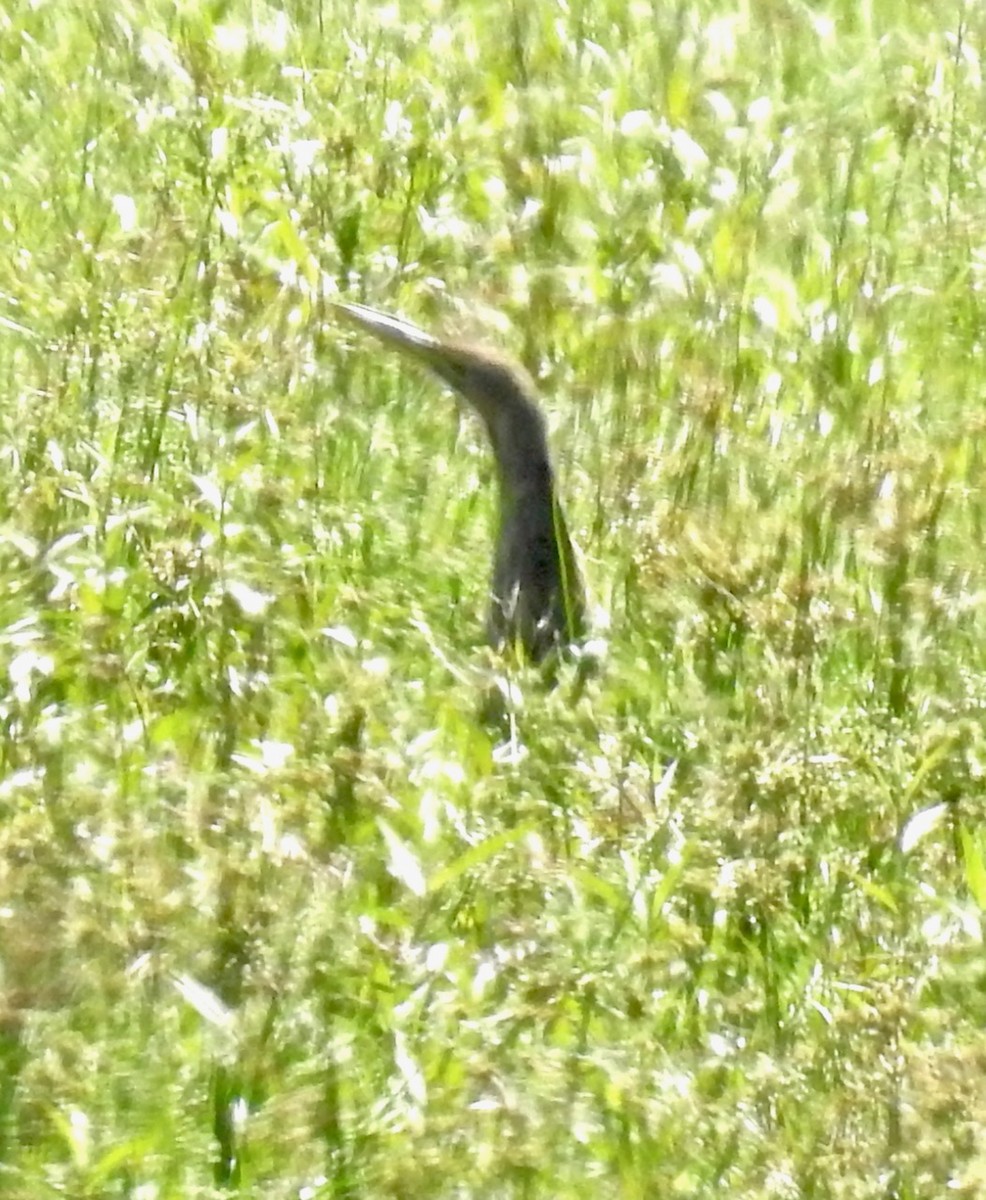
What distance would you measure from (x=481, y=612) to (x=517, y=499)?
0.22 m

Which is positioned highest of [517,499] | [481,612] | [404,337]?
[404,337]

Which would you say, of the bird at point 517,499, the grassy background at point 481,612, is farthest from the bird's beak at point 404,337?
the grassy background at point 481,612

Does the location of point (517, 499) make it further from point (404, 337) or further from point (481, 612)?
point (404, 337)

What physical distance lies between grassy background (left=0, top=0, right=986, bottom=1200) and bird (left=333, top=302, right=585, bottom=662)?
12cm

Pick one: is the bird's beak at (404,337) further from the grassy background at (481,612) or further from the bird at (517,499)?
the grassy background at (481,612)

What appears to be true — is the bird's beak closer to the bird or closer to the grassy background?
the bird

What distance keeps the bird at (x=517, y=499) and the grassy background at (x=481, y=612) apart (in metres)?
0.12

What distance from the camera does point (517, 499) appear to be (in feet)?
15.9

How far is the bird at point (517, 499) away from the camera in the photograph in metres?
4.58

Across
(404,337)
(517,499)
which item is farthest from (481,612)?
(404,337)

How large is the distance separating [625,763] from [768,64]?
3.13 metres

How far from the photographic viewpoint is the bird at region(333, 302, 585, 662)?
15.0 feet

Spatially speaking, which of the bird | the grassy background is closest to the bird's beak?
the bird

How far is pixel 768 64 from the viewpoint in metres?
6.79
